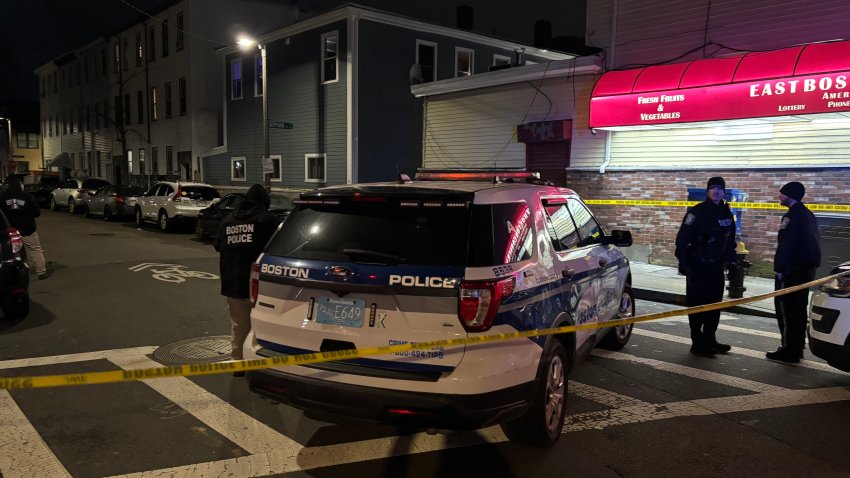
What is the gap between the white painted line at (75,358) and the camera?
589 centimetres

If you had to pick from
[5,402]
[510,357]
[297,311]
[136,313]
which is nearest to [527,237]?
[510,357]

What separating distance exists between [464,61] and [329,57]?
216 inches

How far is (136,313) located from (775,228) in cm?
1103

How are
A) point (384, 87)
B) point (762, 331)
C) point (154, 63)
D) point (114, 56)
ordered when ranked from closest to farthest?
point (762, 331), point (384, 87), point (154, 63), point (114, 56)

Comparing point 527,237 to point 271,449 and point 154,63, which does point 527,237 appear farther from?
point 154,63

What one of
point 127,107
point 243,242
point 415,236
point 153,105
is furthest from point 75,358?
point 127,107

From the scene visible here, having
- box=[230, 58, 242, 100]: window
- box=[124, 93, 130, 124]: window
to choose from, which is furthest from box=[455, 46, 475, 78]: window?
box=[124, 93, 130, 124]: window

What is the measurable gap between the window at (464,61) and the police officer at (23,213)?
16.9 meters

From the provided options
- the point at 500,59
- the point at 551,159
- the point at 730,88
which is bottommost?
the point at 551,159

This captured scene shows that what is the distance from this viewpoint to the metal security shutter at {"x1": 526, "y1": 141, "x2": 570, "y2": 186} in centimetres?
1460

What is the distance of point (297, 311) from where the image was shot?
3.86 metres

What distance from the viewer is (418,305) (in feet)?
11.5

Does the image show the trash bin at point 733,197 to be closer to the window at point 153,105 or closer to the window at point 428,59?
the window at point 428,59

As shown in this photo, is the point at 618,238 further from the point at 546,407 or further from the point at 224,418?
the point at 224,418
